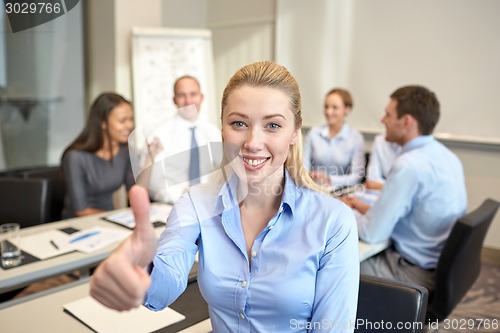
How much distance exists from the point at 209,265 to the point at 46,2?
75cm

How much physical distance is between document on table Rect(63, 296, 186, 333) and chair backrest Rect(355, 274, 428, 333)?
22.0 inches

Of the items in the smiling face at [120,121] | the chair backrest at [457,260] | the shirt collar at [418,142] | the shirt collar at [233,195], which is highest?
the smiling face at [120,121]

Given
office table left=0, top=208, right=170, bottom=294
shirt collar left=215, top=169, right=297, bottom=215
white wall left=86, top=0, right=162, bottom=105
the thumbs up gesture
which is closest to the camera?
the thumbs up gesture

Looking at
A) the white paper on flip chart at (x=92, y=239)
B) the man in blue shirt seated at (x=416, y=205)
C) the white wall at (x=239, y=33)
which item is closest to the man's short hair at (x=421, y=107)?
the man in blue shirt seated at (x=416, y=205)

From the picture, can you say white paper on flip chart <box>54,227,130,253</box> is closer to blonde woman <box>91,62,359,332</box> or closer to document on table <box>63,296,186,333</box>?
document on table <box>63,296,186,333</box>

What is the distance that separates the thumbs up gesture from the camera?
622 millimetres

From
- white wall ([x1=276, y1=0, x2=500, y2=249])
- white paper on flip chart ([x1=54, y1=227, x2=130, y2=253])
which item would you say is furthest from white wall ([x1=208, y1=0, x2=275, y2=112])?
white paper on flip chart ([x1=54, y1=227, x2=130, y2=253])

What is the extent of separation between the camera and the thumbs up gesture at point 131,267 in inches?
24.5

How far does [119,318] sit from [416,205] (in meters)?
1.55

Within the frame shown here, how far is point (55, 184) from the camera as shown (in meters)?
2.93

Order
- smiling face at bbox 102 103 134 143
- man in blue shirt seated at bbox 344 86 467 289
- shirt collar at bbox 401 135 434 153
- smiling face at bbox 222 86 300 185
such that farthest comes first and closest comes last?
smiling face at bbox 102 103 134 143
shirt collar at bbox 401 135 434 153
man in blue shirt seated at bbox 344 86 467 289
smiling face at bbox 222 86 300 185

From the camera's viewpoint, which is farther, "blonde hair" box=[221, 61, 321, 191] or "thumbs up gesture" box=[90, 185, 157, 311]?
"blonde hair" box=[221, 61, 321, 191]

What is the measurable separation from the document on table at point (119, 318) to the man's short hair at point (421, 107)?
1.68 metres

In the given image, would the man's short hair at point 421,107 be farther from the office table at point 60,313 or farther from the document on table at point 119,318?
the document on table at point 119,318
